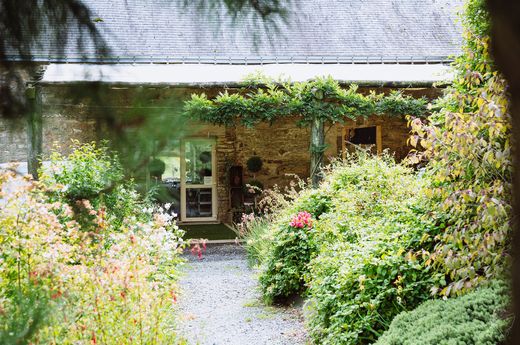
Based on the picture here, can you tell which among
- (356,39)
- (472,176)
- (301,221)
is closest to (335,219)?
(301,221)

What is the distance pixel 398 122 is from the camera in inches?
563

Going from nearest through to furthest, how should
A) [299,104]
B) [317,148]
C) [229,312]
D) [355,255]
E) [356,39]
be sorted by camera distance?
[355,255] → [229,312] → [299,104] → [317,148] → [356,39]

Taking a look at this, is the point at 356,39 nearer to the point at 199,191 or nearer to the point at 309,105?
the point at 309,105

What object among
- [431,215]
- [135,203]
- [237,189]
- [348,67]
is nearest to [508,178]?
[431,215]

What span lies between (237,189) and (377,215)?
7713 mm

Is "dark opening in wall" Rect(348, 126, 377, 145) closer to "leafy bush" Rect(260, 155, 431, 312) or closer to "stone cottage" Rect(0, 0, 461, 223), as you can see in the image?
"stone cottage" Rect(0, 0, 461, 223)

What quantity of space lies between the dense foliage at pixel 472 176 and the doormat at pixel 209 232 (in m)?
8.19

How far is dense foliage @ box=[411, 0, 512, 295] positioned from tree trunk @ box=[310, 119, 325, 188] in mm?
6178

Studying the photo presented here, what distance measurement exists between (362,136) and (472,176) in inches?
401

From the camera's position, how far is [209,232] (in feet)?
43.2

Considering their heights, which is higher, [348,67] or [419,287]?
[348,67]

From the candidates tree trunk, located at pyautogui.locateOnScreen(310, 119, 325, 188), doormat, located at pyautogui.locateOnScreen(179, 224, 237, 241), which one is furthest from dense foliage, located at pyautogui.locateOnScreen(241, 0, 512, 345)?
doormat, located at pyautogui.locateOnScreen(179, 224, 237, 241)

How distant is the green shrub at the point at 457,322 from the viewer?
10.1ft

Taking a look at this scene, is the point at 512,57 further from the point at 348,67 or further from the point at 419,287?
the point at 348,67
